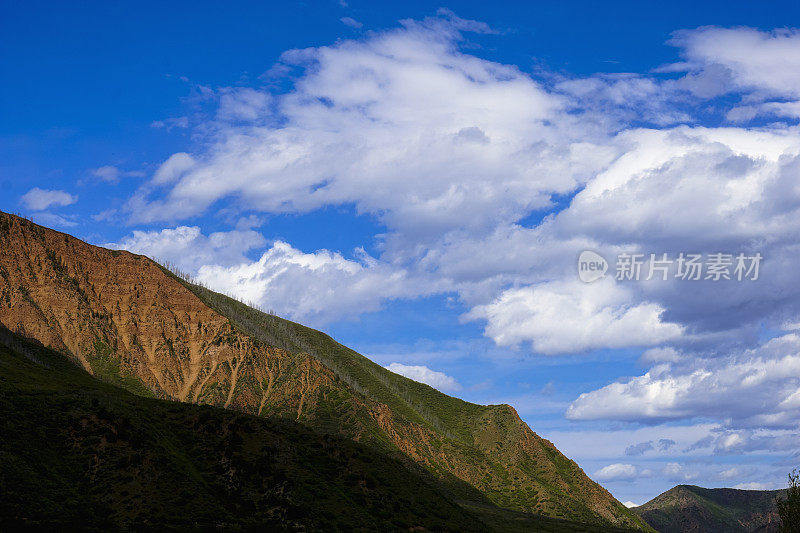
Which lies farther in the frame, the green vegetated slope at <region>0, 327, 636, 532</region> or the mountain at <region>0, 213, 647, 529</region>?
the mountain at <region>0, 213, 647, 529</region>

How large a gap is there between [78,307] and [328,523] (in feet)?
460

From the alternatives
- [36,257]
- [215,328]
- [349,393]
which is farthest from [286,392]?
[36,257]

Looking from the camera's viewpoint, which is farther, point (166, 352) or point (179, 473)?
point (166, 352)

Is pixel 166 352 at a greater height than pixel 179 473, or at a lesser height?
greater

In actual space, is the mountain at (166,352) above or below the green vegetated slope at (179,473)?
above

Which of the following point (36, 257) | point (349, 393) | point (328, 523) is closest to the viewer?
point (328, 523)

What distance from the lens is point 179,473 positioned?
5659 centimetres

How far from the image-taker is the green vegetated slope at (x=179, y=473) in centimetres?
4844

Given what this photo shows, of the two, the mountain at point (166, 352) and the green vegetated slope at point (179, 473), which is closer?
the green vegetated slope at point (179, 473)

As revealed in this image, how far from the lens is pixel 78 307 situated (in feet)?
571

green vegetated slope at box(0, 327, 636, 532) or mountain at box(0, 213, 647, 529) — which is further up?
mountain at box(0, 213, 647, 529)

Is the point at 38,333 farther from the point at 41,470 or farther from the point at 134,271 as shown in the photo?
the point at 41,470

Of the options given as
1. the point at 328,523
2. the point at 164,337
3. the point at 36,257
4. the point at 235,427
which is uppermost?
the point at 36,257

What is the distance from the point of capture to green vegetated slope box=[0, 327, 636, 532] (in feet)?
159
